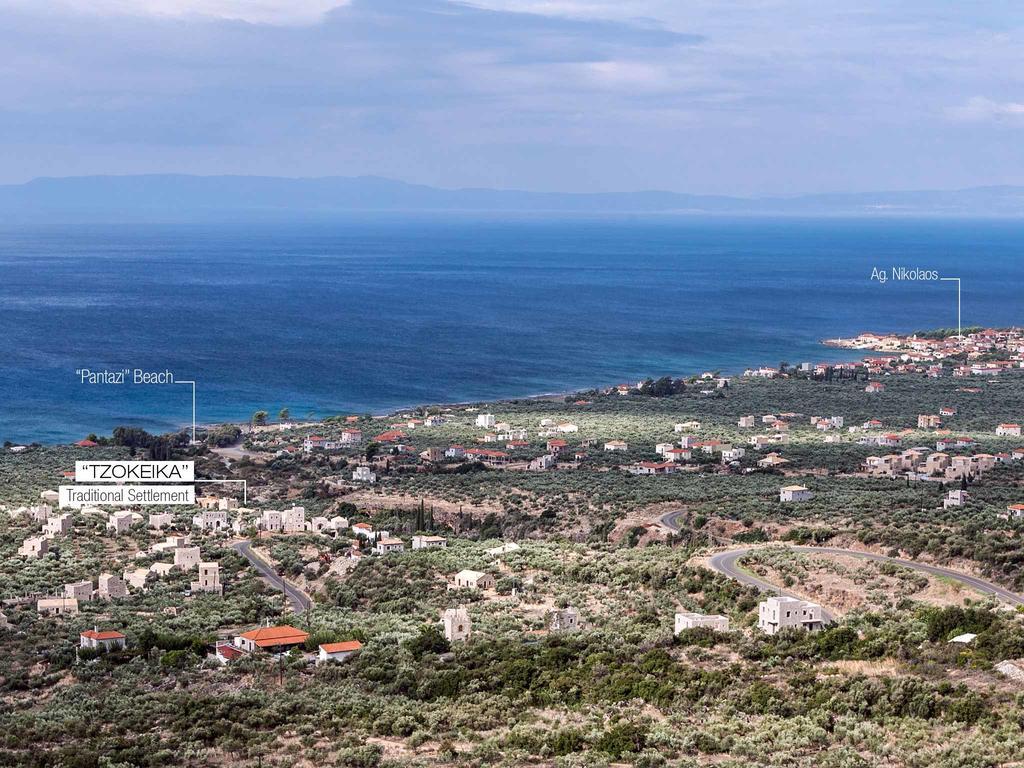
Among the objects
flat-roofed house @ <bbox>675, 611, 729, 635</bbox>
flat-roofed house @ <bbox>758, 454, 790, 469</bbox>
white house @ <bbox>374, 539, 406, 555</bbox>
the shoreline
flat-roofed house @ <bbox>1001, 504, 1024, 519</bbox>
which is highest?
flat-roofed house @ <bbox>675, 611, 729, 635</bbox>

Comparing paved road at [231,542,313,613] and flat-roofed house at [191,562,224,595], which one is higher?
flat-roofed house at [191,562,224,595]

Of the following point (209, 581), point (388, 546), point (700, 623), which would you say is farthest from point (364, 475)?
point (700, 623)

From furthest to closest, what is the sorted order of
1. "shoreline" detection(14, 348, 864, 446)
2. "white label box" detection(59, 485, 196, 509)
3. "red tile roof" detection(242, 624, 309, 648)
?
"shoreline" detection(14, 348, 864, 446)
"white label box" detection(59, 485, 196, 509)
"red tile roof" detection(242, 624, 309, 648)

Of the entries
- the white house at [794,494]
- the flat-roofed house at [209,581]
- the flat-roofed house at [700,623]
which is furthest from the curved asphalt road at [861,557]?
the flat-roofed house at [209,581]

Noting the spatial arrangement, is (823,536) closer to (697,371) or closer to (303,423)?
(303,423)

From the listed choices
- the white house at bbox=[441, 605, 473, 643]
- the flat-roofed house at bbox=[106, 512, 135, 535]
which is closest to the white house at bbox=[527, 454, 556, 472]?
the flat-roofed house at bbox=[106, 512, 135, 535]

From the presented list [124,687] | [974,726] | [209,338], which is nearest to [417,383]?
[209,338]

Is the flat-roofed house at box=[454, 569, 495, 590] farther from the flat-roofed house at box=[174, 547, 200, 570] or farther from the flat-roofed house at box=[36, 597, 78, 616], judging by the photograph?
the flat-roofed house at box=[36, 597, 78, 616]
